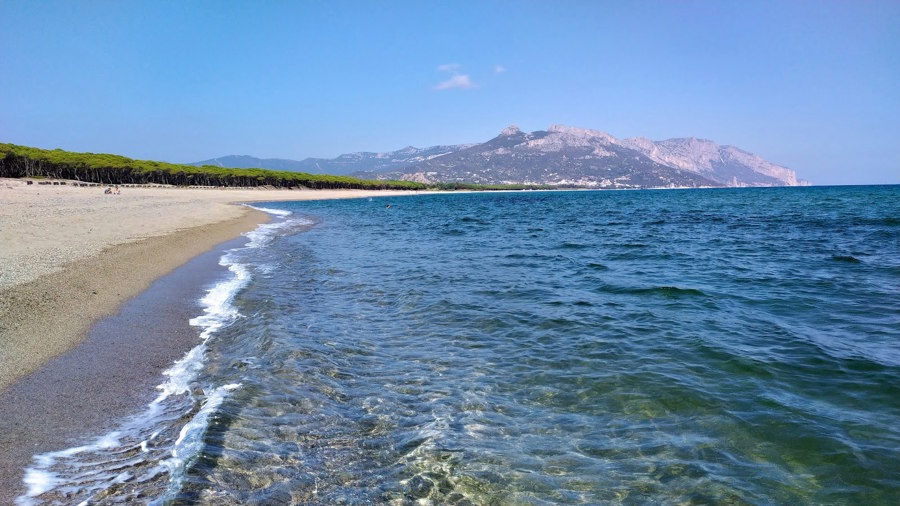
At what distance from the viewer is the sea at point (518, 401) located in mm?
4684

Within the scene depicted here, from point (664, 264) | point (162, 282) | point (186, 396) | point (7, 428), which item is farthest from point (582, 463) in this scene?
point (664, 264)

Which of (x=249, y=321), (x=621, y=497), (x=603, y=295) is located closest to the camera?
(x=621, y=497)

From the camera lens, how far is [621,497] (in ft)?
15.1

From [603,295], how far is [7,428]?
12205 millimetres

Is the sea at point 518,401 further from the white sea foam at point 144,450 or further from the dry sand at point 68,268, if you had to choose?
the dry sand at point 68,268

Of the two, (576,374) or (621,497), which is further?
(576,374)

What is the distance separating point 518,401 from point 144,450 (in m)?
4.56

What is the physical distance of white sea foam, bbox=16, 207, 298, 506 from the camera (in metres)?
4.40

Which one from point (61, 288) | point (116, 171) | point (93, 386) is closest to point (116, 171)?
point (116, 171)

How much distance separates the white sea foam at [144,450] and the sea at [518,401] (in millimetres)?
26

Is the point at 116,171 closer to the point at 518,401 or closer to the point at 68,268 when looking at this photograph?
the point at 68,268

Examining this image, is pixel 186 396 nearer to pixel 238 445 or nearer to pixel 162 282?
pixel 238 445

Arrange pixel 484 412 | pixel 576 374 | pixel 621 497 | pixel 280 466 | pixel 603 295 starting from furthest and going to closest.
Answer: pixel 603 295, pixel 576 374, pixel 484 412, pixel 280 466, pixel 621 497

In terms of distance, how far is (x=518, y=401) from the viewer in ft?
22.1
